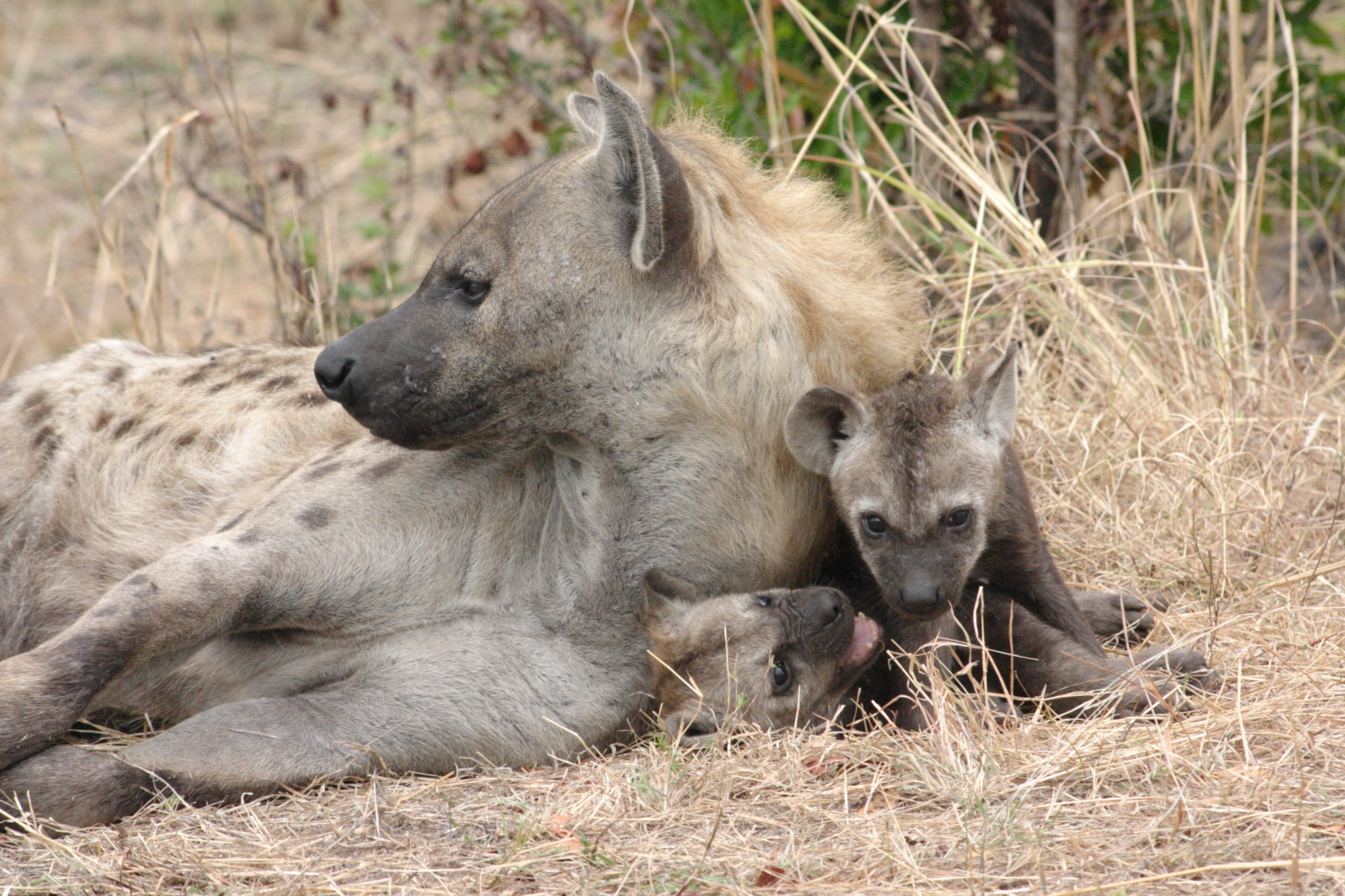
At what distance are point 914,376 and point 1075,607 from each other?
60cm

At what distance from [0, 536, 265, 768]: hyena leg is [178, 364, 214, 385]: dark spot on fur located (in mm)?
804

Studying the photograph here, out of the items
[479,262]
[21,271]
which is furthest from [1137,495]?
[21,271]

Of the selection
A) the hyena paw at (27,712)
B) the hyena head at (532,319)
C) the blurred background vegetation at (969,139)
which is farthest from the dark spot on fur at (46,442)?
the blurred background vegetation at (969,139)

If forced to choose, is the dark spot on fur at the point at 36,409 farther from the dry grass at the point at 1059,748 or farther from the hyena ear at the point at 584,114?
the hyena ear at the point at 584,114

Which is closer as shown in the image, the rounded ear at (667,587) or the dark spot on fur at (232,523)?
the rounded ear at (667,587)

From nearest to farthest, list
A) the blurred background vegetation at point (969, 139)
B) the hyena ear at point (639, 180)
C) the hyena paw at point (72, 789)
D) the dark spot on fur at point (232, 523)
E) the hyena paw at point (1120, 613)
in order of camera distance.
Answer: the hyena paw at point (72, 789) < the hyena ear at point (639, 180) < the dark spot on fur at point (232, 523) < the hyena paw at point (1120, 613) < the blurred background vegetation at point (969, 139)

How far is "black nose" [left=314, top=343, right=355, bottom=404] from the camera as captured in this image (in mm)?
2879

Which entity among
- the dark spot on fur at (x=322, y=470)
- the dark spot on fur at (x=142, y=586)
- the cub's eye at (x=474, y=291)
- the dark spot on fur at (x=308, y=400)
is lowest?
the dark spot on fur at (x=142, y=586)

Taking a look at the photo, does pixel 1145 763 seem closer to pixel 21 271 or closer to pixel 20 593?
pixel 20 593

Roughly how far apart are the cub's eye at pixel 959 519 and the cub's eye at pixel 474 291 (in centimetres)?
102

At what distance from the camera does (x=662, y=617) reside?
9.70ft

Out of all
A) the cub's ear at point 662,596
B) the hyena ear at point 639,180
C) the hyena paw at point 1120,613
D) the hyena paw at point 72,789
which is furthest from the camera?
the hyena paw at point 1120,613

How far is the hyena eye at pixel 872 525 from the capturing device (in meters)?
2.86

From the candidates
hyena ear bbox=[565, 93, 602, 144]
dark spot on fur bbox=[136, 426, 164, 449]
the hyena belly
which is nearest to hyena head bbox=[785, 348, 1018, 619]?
hyena ear bbox=[565, 93, 602, 144]
